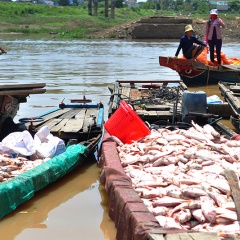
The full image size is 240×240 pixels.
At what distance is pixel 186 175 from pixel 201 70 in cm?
964

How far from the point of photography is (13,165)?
6754mm

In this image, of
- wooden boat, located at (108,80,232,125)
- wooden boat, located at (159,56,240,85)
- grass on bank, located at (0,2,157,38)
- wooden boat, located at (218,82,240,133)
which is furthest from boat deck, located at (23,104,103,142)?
grass on bank, located at (0,2,157,38)

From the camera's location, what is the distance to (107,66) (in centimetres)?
2270

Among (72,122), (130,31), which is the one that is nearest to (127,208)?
(72,122)

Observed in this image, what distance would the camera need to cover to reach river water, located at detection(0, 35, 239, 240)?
5.87 meters

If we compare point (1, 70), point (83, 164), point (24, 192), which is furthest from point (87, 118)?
point (1, 70)

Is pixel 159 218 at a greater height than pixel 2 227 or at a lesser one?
greater

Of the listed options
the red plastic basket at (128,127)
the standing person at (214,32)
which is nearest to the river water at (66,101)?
the red plastic basket at (128,127)

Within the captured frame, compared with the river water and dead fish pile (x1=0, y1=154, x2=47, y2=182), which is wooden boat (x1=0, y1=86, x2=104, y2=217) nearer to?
dead fish pile (x1=0, y1=154, x2=47, y2=182)

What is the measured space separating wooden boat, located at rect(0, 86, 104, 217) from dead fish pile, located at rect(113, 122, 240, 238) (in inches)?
27.8

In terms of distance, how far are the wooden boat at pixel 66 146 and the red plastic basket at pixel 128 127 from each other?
438 mm

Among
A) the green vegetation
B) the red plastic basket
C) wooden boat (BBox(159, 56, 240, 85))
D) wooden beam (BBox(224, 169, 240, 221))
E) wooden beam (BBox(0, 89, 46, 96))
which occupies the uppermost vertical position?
wooden beam (BBox(0, 89, 46, 96))

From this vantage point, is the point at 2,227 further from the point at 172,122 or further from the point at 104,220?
the point at 172,122

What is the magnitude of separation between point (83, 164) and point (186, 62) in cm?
758
